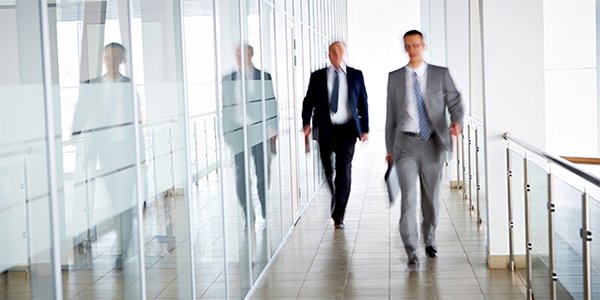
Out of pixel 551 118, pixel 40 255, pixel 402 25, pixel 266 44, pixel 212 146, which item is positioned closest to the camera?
pixel 40 255

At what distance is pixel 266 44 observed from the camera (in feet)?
25.1

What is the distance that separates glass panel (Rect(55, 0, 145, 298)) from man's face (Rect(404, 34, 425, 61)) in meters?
3.35

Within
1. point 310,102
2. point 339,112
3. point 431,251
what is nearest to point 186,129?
point 431,251

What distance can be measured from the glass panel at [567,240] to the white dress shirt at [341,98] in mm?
3911

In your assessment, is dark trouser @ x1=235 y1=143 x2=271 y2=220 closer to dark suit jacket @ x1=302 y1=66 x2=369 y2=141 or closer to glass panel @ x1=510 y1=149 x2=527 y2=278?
dark suit jacket @ x1=302 y1=66 x2=369 y2=141

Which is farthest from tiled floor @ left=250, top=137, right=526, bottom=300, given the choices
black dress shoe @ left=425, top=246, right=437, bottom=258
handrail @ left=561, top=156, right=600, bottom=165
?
handrail @ left=561, top=156, right=600, bottom=165

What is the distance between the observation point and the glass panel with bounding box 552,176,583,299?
4.32m

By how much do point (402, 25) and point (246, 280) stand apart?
21484 millimetres

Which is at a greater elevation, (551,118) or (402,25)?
(402,25)

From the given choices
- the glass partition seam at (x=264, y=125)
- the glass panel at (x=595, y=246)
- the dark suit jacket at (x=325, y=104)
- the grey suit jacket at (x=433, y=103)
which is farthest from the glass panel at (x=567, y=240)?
the dark suit jacket at (x=325, y=104)

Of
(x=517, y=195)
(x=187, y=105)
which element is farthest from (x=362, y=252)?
(x=187, y=105)

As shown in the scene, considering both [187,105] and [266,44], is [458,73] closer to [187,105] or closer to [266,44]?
[266,44]

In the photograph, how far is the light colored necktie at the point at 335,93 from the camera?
8736 mm

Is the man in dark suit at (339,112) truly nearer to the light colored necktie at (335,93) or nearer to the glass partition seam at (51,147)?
the light colored necktie at (335,93)
